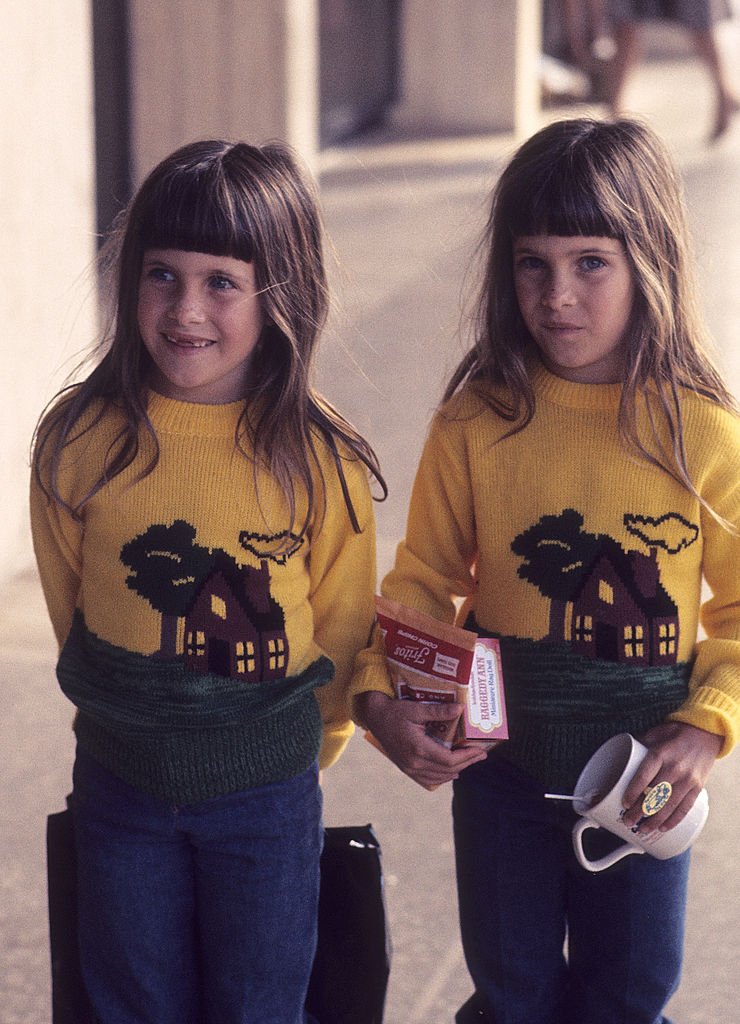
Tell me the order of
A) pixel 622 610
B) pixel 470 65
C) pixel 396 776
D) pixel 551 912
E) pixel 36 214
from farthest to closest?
pixel 470 65 < pixel 36 214 < pixel 396 776 < pixel 551 912 < pixel 622 610

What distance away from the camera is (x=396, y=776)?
374 cm

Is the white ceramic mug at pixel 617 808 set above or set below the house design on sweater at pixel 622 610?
below

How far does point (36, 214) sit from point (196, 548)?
300 cm

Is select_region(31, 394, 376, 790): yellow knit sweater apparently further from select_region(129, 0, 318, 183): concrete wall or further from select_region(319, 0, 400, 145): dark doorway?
select_region(319, 0, 400, 145): dark doorway

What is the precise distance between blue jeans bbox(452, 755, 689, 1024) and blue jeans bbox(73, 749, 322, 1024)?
10.1 inches

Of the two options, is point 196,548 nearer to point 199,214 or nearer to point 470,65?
point 199,214

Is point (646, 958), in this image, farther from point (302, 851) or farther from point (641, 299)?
point (641, 299)

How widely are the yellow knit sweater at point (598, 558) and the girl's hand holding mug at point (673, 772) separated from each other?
0.02 metres

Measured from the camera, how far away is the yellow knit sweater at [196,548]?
2154mm

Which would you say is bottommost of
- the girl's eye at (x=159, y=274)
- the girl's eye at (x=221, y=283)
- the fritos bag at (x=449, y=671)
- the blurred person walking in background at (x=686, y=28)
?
the fritos bag at (x=449, y=671)

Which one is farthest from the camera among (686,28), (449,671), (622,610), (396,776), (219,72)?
(686,28)

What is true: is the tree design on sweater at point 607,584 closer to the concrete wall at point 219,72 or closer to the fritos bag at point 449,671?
the fritos bag at point 449,671

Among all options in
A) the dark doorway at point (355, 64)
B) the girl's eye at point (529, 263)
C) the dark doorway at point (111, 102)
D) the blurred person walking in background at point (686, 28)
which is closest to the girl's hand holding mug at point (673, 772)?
the girl's eye at point (529, 263)

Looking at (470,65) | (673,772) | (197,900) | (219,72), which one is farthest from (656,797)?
(470,65)
